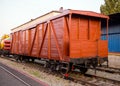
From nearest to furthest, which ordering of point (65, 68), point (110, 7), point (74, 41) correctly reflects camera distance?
point (74, 41)
point (65, 68)
point (110, 7)

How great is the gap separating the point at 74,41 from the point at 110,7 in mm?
35734

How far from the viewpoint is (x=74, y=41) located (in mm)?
10250

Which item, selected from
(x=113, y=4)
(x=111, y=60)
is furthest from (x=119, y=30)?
(x=113, y=4)

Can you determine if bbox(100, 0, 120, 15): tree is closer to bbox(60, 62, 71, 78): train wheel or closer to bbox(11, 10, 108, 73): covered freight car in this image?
bbox(11, 10, 108, 73): covered freight car

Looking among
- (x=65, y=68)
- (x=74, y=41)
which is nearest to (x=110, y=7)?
(x=65, y=68)

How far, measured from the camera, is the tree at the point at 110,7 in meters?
42.2

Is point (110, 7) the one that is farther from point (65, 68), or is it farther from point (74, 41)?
point (74, 41)

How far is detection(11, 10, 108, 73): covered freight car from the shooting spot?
10500 millimetres

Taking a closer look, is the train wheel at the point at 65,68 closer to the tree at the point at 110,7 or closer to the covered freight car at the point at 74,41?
the covered freight car at the point at 74,41

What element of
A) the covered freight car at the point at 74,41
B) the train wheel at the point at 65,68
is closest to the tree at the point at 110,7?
the covered freight car at the point at 74,41

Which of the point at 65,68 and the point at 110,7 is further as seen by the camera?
the point at 110,7

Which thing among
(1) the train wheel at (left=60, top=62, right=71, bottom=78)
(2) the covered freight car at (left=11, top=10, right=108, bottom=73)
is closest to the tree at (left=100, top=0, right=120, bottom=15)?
(2) the covered freight car at (left=11, top=10, right=108, bottom=73)

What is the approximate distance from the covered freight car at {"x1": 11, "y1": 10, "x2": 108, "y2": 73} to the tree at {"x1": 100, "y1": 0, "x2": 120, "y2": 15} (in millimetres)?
31705

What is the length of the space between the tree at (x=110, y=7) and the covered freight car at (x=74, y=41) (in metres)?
31.7
